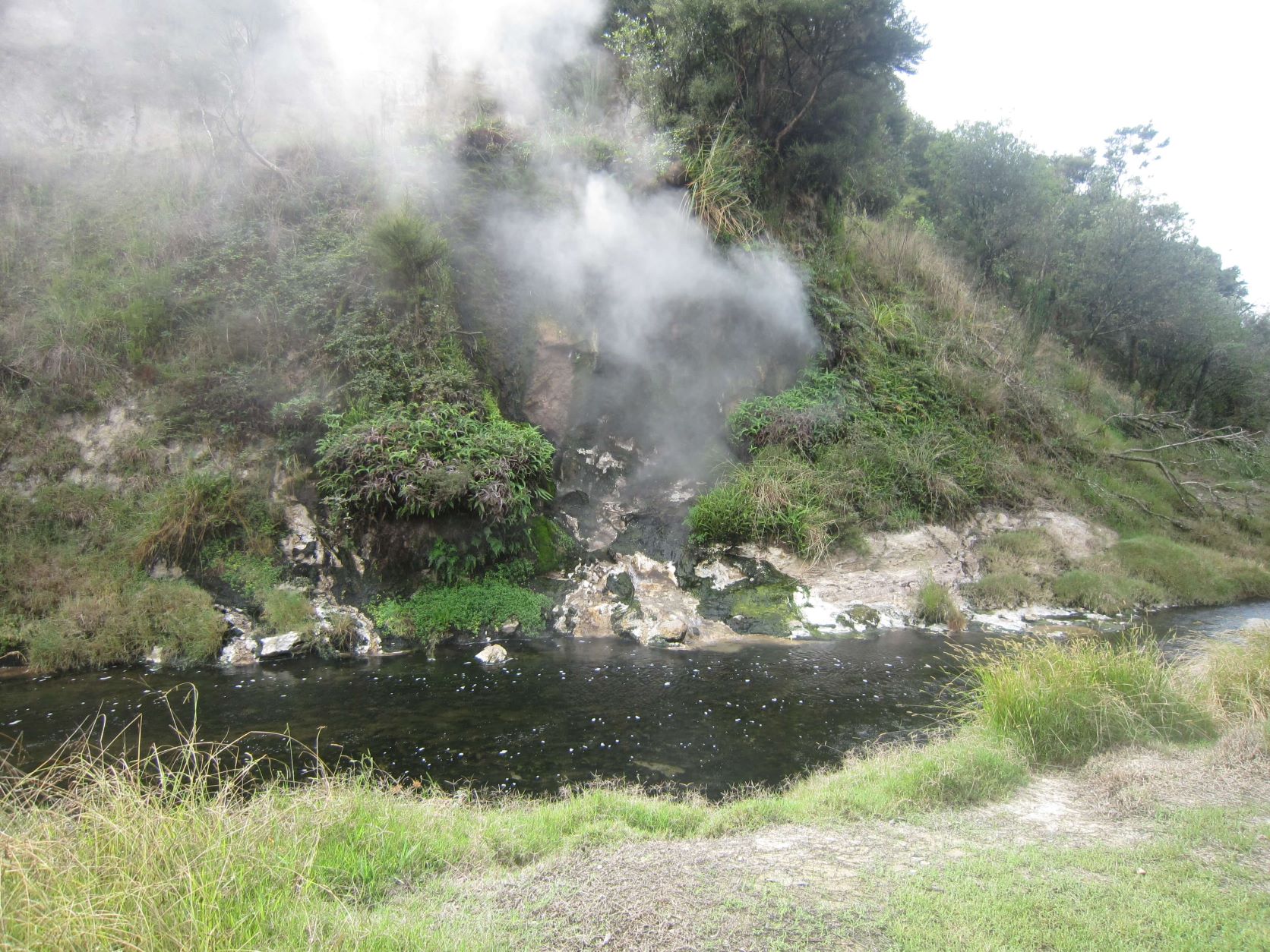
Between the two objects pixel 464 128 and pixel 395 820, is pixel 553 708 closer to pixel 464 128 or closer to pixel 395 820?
pixel 395 820

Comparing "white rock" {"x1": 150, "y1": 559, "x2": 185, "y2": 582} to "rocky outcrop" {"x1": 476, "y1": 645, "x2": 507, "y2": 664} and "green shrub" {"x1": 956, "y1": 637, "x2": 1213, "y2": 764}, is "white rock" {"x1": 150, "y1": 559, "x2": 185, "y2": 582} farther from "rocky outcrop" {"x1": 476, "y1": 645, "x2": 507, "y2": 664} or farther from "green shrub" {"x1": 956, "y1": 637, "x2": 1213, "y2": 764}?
"green shrub" {"x1": 956, "y1": 637, "x2": 1213, "y2": 764}

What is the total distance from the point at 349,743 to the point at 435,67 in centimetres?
1436

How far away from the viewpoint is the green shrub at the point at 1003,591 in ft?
35.9

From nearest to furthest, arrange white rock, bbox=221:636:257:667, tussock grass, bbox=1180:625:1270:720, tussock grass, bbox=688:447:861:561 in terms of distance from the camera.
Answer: tussock grass, bbox=1180:625:1270:720 → white rock, bbox=221:636:257:667 → tussock grass, bbox=688:447:861:561

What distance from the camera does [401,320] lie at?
11539 millimetres

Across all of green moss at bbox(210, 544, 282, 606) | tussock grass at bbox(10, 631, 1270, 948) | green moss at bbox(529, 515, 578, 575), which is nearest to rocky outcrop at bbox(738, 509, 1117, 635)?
green moss at bbox(529, 515, 578, 575)

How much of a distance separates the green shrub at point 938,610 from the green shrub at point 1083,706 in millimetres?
4341

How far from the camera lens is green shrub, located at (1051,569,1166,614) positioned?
36.7ft

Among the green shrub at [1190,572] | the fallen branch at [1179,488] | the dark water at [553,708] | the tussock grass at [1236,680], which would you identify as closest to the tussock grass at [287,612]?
the dark water at [553,708]

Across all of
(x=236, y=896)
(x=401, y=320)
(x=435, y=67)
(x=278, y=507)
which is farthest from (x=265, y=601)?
(x=435, y=67)

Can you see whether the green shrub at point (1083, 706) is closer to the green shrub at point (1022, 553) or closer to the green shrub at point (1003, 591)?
the green shrub at point (1003, 591)

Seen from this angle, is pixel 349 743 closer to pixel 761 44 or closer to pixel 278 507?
pixel 278 507

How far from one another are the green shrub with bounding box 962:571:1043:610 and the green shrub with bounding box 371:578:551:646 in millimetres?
6190

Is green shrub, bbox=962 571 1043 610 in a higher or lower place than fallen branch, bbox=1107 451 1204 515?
lower
